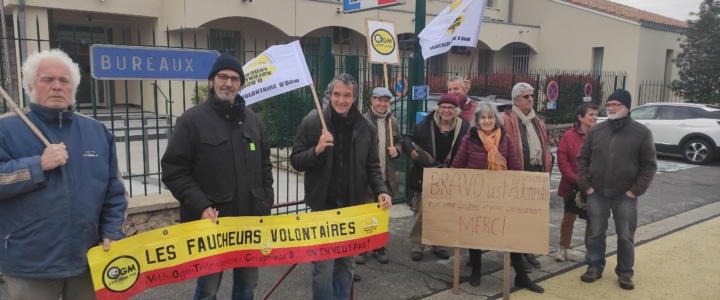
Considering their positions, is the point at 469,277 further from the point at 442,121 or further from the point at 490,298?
the point at 442,121

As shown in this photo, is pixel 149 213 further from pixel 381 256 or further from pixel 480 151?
pixel 480 151

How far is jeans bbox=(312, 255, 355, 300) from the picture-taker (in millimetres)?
3449

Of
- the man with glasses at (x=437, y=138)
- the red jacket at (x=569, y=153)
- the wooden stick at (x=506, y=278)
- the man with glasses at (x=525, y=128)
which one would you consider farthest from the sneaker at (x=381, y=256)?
the red jacket at (x=569, y=153)

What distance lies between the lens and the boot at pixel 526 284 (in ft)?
14.7

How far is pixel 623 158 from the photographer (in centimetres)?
443

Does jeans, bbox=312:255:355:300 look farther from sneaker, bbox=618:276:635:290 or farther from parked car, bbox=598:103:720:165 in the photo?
parked car, bbox=598:103:720:165

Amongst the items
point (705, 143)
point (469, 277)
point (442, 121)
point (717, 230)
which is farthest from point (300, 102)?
point (705, 143)

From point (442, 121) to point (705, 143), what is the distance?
1045 centimetres

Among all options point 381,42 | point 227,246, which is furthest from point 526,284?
point 381,42

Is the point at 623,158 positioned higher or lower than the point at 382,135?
lower

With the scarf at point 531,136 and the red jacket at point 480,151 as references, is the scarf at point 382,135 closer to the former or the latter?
the red jacket at point 480,151

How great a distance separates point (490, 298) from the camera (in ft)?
14.1

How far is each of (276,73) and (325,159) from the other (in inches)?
35.7

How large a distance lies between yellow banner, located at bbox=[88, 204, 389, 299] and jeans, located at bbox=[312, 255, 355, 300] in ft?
0.38
